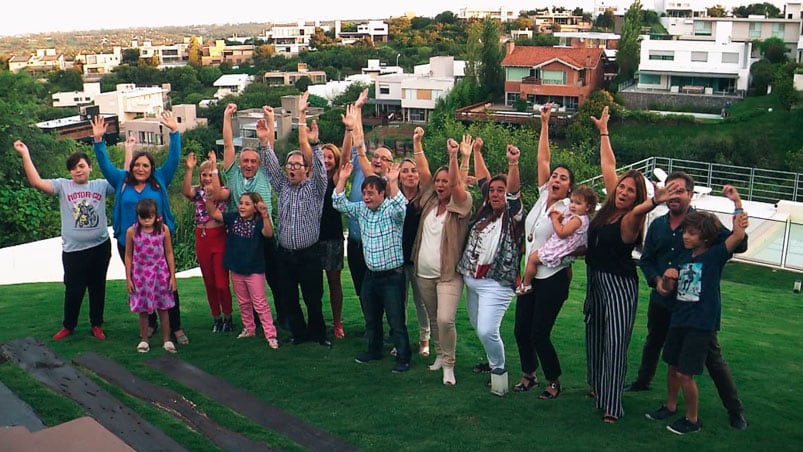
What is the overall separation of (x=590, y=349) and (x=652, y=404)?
0.59 meters

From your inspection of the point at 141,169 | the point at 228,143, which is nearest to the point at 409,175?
the point at 228,143

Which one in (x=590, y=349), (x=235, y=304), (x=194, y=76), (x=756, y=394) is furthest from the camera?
(x=194, y=76)

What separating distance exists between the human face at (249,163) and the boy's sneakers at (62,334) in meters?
2.09

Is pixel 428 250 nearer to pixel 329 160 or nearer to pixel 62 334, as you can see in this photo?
pixel 329 160

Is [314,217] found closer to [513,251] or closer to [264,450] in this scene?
[513,251]

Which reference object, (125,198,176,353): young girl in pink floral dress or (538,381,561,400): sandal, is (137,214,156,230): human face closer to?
(125,198,176,353): young girl in pink floral dress

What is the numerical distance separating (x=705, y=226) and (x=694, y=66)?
1979 inches

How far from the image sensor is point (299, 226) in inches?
258

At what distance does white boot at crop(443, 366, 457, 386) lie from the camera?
19.6ft

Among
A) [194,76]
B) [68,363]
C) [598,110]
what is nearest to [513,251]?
[68,363]

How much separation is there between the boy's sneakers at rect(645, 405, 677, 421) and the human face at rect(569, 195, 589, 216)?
138 cm

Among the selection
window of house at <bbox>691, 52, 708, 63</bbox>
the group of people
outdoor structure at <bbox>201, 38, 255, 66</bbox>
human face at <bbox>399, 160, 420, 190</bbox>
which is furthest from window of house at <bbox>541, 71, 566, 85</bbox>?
outdoor structure at <bbox>201, 38, 255, 66</bbox>

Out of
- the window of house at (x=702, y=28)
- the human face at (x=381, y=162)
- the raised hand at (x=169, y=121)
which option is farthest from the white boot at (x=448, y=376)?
the window of house at (x=702, y=28)

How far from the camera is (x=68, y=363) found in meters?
6.12
